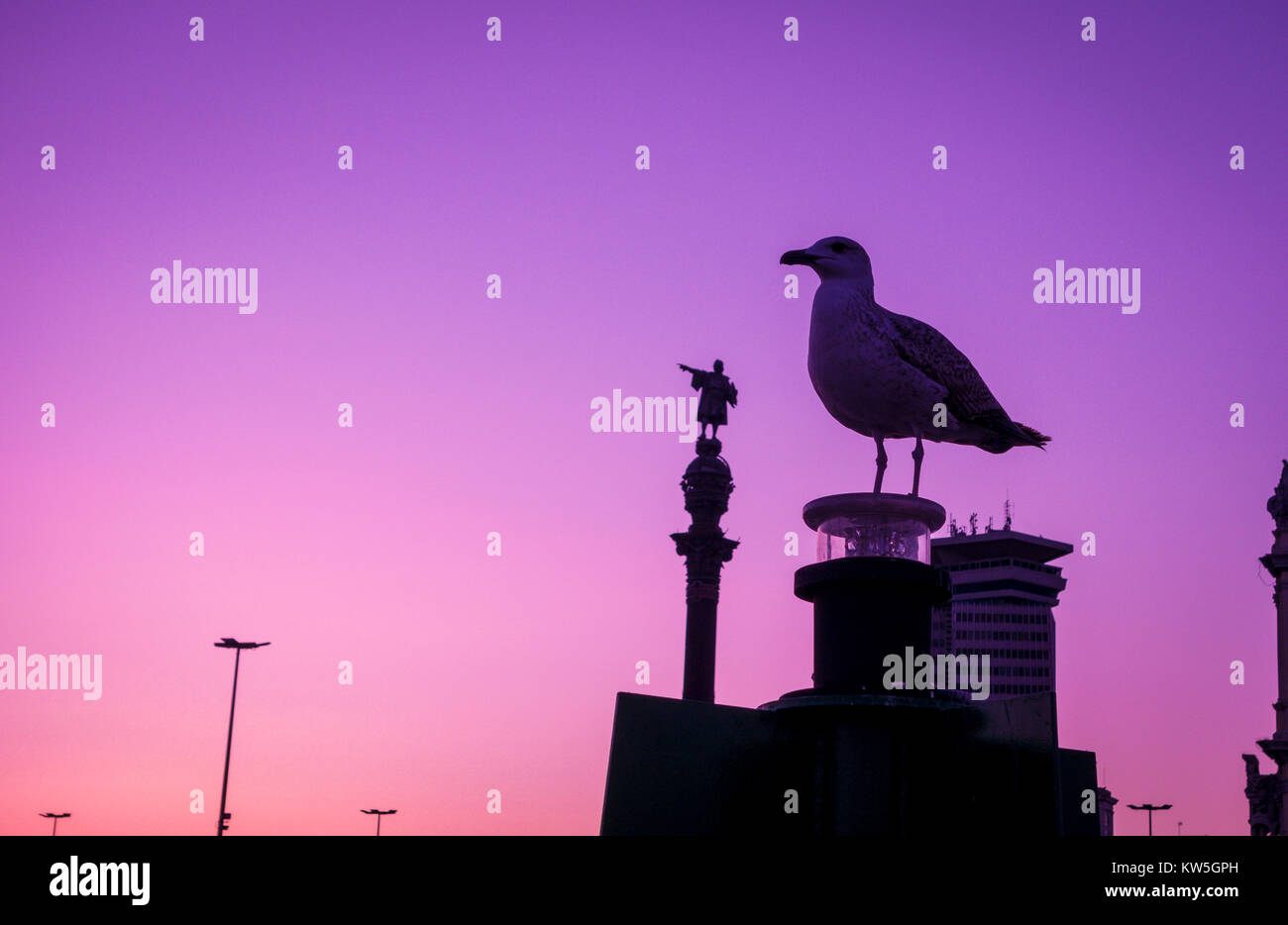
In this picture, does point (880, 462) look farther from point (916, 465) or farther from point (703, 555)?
point (703, 555)

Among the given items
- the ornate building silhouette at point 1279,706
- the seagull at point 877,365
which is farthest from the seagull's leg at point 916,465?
the ornate building silhouette at point 1279,706

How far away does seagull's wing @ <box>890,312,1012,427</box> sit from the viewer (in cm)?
1160

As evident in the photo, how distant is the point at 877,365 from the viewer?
1144cm

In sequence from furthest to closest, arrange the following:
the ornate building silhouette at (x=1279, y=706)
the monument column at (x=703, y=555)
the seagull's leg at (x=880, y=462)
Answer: the ornate building silhouette at (x=1279, y=706) < the monument column at (x=703, y=555) < the seagull's leg at (x=880, y=462)

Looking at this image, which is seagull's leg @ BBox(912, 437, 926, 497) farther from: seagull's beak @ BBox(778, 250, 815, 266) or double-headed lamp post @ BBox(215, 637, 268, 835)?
double-headed lamp post @ BBox(215, 637, 268, 835)

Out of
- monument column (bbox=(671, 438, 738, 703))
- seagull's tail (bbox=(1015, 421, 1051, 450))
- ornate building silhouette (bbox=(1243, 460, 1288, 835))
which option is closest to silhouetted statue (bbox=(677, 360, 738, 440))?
monument column (bbox=(671, 438, 738, 703))

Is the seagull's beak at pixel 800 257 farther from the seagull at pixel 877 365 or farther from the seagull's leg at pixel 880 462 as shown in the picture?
the seagull's leg at pixel 880 462

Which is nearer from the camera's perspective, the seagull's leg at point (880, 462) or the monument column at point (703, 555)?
the seagull's leg at point (880, 462)

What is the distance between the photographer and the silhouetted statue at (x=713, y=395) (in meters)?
49.8
